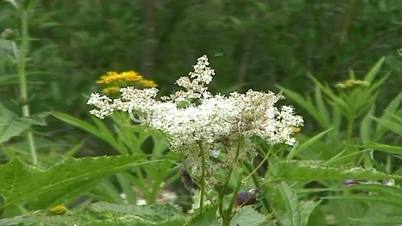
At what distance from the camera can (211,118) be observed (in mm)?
1510

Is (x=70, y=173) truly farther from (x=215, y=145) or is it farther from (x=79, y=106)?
(x=79, y=106)

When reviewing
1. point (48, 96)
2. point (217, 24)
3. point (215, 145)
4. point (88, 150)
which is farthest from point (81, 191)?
Answer: point (217, 24)

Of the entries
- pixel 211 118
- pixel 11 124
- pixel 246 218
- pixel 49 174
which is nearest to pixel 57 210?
pixel 49 174

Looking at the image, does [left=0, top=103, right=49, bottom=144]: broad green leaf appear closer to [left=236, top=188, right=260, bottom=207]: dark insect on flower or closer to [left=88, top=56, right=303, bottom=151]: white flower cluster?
[left=236, top=188, right=260, bottom=207]: dark insect on flower

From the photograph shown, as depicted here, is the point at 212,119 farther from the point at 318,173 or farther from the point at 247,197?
the point at 247,197

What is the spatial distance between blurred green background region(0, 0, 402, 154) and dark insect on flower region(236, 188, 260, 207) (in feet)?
8.40

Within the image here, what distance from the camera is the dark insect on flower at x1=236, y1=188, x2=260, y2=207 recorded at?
5.86 ft

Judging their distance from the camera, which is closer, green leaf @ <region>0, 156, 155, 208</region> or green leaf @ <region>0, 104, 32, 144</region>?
green leaf @ <region>0, 156, 155, 208</region>

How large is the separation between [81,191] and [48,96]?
224 centimetres

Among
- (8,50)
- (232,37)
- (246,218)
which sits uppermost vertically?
(232,37)

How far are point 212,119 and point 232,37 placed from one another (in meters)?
3.11

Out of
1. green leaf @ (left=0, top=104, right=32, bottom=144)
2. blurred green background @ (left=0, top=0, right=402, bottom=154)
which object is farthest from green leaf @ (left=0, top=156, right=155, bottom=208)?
blurred green background @ (left=0, top=0, right=402, bottom=154)

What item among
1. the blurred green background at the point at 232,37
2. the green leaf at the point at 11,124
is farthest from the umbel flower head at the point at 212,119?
the blurred green background at the point at 232,37

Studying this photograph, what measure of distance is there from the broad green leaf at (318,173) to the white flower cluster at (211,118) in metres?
0.06
